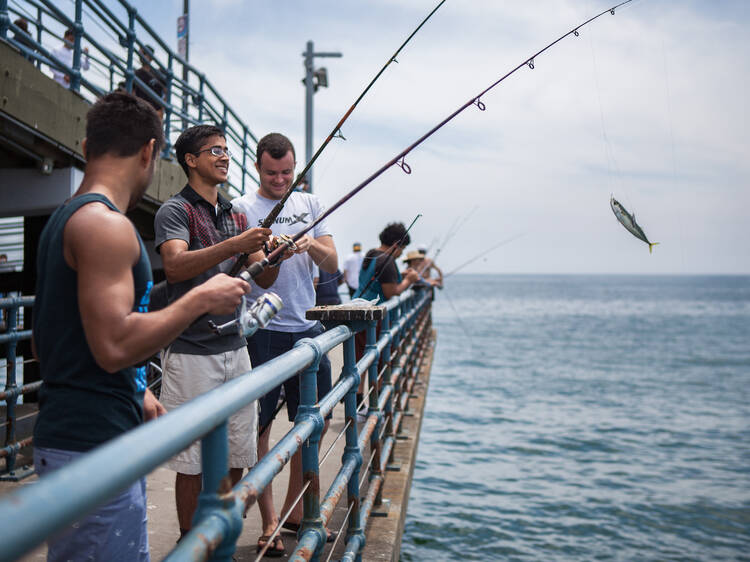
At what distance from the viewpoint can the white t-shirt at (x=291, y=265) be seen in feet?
12.3

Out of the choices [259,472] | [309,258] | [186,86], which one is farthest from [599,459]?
[259,472]

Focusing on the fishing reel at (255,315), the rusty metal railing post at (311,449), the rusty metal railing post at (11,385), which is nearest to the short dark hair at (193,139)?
the rusty metal railing post at (311,449)

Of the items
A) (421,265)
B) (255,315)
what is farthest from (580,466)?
(255,315)

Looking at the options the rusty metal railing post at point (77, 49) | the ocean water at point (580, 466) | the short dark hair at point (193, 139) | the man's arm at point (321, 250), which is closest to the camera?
the short dark hair at point (193, 139)

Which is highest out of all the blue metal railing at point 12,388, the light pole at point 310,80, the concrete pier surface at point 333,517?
the light pole at point 310,80

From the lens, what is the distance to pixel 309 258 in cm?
388

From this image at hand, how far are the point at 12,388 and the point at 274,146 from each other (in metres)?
2.47

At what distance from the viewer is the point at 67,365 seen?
5.49 ft

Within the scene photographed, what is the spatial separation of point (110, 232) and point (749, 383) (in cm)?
3305

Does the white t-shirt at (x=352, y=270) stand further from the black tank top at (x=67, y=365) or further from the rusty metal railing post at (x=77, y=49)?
the black tank top at (x=67, y=365)

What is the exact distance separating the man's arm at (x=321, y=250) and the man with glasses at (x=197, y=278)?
40 cm

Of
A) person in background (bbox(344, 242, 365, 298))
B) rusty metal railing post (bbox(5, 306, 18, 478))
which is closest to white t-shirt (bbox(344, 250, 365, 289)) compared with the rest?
person in background (bbox(344, 242, 365, 298))

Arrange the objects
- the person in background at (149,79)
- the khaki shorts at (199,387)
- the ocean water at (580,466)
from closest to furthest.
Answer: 1. the khaki shorts at (199,387)
2. the person in background at (149,79)
3. the ocean water at (580,466)

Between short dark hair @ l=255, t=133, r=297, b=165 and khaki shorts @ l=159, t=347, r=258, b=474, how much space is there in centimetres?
113
